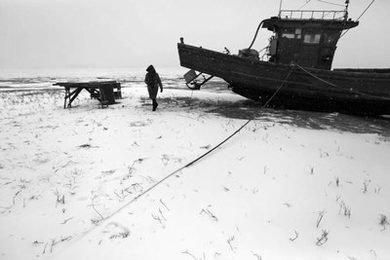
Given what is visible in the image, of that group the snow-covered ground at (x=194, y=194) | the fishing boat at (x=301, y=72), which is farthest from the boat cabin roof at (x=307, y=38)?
the snow-covered ground at (x=194, y=194)

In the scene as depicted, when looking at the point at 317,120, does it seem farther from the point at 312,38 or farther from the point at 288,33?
the point at 288,33

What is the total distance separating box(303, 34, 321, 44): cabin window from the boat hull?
2.35 m

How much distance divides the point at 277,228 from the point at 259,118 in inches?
225

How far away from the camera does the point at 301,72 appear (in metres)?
10.0

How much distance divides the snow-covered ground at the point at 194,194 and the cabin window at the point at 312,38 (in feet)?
19.3

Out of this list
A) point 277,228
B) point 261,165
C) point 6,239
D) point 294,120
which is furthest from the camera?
point 294,120

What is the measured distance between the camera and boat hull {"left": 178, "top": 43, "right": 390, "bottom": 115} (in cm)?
959

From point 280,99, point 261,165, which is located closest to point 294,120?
point 280,99

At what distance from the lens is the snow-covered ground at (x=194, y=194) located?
3.06 meters

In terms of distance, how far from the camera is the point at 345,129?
761 cm

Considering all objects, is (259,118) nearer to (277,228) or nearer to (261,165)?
(261,165)

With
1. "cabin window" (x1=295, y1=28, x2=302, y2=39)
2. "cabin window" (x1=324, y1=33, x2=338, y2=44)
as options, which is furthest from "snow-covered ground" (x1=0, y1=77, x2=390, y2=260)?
"cabin window" (x1=295, y1=28, x2=302, y2=39)

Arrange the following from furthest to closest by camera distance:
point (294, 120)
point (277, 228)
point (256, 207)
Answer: point (294, 120) < point (256, 207) < point (277, 228)

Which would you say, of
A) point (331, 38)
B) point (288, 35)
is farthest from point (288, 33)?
point (331, 38)
